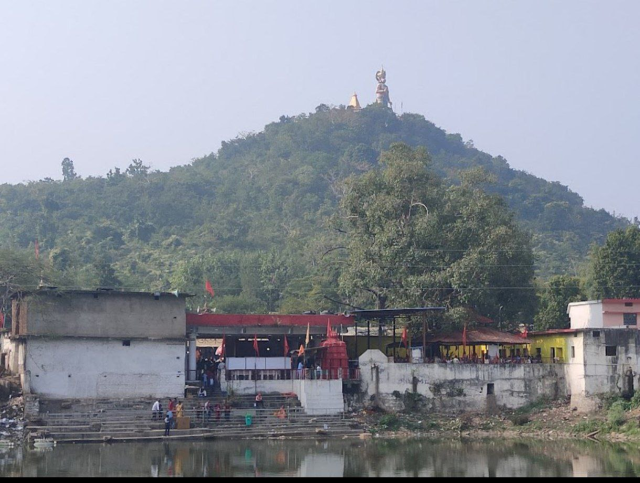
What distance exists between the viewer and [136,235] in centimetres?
9900

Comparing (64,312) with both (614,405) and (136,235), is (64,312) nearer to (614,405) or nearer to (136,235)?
(614,405)

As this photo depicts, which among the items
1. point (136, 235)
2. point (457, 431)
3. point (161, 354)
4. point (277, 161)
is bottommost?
point (457, 431)

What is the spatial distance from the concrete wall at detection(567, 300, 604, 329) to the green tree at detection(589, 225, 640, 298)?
Result: 584 inches

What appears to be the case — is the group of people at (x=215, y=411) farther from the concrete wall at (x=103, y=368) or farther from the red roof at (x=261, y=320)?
the red roof at (x=261, y=320)

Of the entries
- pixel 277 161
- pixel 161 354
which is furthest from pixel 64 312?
pixel 277 161

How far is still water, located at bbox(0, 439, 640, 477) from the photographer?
27219 millimetres

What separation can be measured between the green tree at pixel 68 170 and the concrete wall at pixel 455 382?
9620 centimetres

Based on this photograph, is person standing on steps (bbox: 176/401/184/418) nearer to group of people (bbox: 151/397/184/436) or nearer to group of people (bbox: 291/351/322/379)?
group of people (bbox: 151/397/184/436)

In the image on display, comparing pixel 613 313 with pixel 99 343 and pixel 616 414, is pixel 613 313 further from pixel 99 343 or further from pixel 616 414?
pixel 99 343

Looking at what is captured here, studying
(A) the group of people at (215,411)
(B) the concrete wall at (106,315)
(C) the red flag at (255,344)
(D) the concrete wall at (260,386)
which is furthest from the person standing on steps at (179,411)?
(C) the red flag at (255,344)

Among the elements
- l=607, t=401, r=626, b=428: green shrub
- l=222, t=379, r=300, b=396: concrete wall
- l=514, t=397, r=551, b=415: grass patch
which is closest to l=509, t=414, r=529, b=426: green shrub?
l=514, t=397, r=551, b=415: grass patch

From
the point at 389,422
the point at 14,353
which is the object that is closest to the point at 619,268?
the point at 389,422

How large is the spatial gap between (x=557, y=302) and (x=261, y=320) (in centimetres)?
2270

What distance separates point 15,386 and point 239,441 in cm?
983
